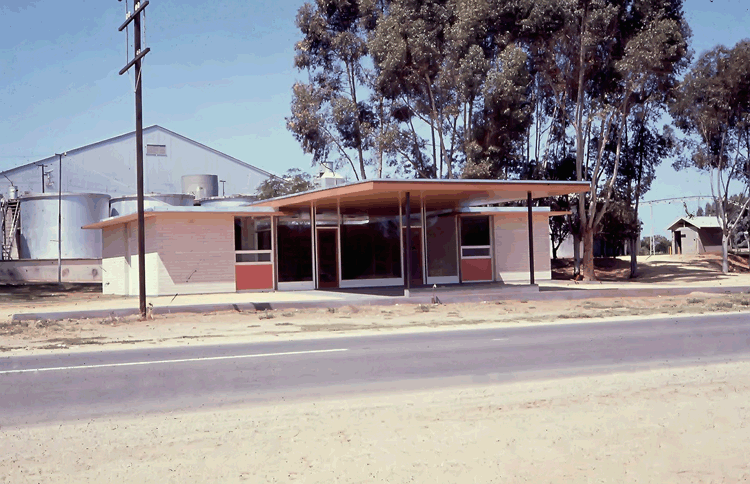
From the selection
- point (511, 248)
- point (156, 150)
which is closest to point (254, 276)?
point (511, 248)

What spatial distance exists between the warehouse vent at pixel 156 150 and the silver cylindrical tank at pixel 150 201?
25.6ft

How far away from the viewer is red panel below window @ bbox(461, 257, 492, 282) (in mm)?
30000

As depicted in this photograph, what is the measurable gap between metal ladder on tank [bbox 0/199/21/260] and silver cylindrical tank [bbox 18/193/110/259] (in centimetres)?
88

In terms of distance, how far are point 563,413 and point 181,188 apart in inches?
2063

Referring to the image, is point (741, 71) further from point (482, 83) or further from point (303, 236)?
point (303, 236)

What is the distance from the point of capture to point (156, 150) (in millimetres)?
56688

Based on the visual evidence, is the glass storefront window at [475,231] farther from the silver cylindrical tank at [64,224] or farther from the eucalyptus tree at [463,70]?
the silver cylindrical tank at [64,224]

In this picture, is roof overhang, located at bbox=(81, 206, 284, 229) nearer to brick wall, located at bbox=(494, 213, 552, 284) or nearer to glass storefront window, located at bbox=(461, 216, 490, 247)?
glass storefront window, located at bbox=(461, 216, 490, 247)

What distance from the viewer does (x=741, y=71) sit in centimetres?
3903

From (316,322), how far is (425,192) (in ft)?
22.1

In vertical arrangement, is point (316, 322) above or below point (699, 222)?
below

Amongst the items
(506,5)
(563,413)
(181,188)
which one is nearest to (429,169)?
(506,5)

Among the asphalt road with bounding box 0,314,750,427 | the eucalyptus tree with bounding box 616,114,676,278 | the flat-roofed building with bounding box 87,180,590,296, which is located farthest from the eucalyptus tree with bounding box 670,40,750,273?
the asphalt road with bounding box 0,314,750,427

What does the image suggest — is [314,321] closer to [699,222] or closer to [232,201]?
[232,201]
